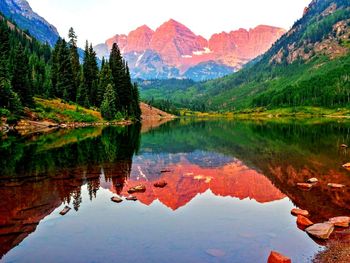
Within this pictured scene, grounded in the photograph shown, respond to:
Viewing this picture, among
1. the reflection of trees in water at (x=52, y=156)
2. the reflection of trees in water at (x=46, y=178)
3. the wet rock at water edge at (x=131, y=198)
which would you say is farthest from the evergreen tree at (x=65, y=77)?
the wet rock at water edge at (x=131, y=198)

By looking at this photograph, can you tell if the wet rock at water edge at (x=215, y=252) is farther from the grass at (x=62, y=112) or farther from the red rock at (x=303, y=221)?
the grass at (x=62, y=112)

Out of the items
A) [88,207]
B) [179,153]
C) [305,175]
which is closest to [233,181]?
[305,175]

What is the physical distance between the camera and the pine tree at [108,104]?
5335 inches

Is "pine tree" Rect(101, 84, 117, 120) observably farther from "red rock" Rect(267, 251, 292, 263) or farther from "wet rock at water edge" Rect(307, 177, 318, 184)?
"red rock" Rect(267, 251, 292, 263)

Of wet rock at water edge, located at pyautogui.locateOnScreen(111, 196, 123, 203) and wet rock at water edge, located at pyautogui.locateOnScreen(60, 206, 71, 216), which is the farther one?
wet rock at water edge, located at pyautogui.locateOnScreen(111, 196, 123, 203)

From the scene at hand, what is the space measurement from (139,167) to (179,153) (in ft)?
56.9

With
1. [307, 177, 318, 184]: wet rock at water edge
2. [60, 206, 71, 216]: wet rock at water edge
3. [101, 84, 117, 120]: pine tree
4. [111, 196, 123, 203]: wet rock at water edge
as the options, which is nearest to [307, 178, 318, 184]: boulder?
[307, 177, 318, 184]: wet rock at water edge

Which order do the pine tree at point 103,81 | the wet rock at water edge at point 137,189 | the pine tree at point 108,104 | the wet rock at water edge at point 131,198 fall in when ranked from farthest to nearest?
the pine tree at point 103,81
the pine tree at point 108,104
the wet rock at water edge at point 137,189
the wet rock at water edge at point 131,198

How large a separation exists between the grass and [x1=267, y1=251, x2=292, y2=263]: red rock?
106356 mm

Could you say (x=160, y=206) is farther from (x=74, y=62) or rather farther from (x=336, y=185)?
(x=74, y=62)

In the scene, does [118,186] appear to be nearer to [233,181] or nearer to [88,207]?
[88,207]

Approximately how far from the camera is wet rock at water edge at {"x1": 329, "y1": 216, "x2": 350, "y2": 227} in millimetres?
25094

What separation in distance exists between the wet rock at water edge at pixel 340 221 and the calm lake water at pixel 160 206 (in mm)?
1490

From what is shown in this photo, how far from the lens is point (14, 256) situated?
19672 mm
